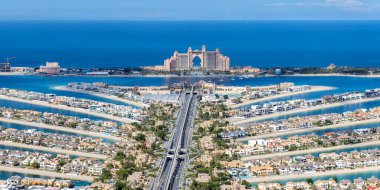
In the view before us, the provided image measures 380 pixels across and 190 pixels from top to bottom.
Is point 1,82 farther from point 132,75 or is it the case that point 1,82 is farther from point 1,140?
point 1,140

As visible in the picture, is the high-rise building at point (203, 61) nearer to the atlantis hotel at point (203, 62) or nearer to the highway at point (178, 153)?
the atlantis hotel at point (203, 62)

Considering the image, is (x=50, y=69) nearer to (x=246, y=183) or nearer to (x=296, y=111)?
(x=296, y=111)

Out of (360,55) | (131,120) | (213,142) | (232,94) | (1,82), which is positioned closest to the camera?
(213,142)

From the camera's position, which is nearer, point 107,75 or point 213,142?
point 213,142

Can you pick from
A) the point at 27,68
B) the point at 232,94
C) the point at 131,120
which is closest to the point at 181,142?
the point at 131,120

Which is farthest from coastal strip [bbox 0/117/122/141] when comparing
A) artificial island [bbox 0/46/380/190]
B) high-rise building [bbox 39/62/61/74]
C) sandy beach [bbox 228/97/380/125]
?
high-rise building [bbox 39/62/61/74]

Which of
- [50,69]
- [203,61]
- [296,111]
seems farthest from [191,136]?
[203,61]

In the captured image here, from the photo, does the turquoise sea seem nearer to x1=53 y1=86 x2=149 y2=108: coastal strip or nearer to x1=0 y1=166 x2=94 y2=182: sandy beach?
x1=53 y1=86 x2=149 y2=108: coastal strip

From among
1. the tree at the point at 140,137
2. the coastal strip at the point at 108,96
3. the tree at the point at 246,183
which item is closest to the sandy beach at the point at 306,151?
the tree at the point at 246,183

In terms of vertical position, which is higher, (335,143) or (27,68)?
(27,68)
